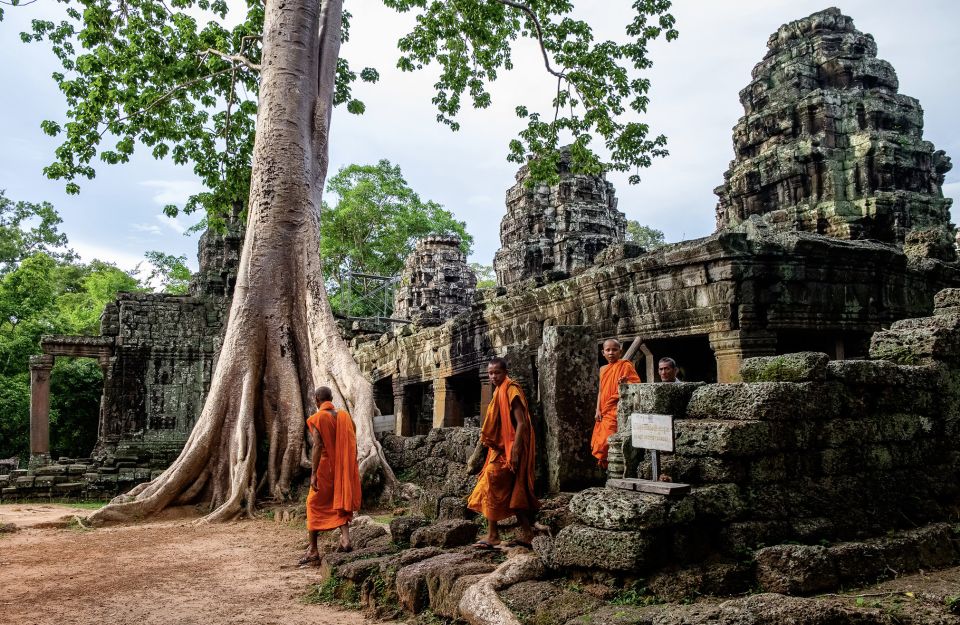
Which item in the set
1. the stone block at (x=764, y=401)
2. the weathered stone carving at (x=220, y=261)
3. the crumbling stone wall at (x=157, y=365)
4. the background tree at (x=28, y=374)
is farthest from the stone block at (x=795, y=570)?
the background tree at (x=28, y=374)

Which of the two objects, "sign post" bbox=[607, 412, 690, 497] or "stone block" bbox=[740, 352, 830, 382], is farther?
"stone block" bbox=[740, 352, 830, 382]

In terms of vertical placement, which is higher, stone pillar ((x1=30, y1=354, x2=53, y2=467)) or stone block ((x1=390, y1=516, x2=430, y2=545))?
stone pillar ((x1=30, y1=354, x2=53, y2=467))

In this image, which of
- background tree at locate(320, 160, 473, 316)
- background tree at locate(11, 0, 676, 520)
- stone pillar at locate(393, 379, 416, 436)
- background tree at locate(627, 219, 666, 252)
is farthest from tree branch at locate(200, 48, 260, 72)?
background tree at locate(627, 219, 666, 252)

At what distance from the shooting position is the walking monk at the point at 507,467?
449 centimetres

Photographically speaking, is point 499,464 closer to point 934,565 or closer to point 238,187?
point 934,565

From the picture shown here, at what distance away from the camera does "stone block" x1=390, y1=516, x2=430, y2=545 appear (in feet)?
16.4

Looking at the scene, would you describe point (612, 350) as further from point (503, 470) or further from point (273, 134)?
point (273, 134)

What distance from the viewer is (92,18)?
12.2 metres

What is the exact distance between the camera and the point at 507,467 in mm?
4570

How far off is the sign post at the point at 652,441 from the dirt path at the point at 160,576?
179 centimetres

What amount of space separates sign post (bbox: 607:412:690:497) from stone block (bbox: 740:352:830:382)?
0.71m

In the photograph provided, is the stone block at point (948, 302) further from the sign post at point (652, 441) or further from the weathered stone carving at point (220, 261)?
the weathered stone carving at point (220, 261)

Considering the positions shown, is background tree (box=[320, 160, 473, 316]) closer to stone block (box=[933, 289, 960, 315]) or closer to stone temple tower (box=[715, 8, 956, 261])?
stone temple tower (box=[715, 8, 956, 261])

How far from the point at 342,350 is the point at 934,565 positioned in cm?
647
